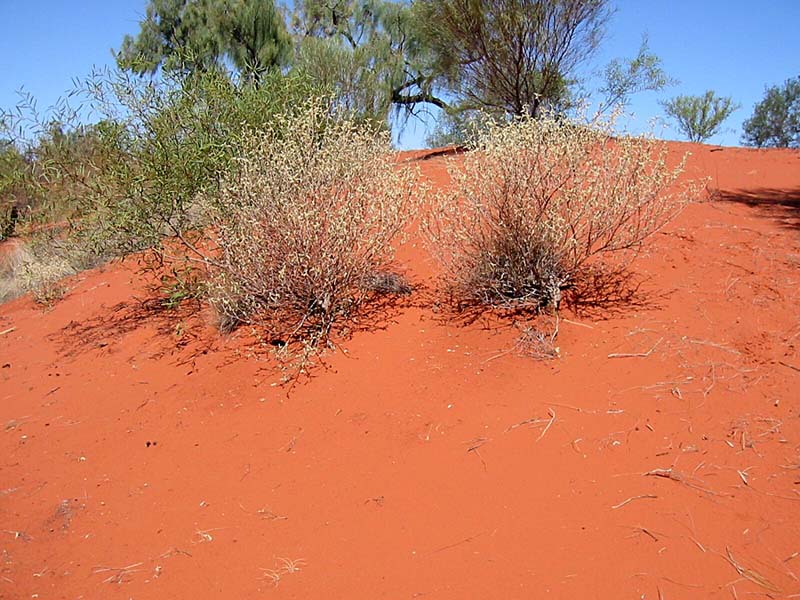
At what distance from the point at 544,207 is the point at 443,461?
7.07ft

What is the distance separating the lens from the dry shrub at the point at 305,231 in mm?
5145

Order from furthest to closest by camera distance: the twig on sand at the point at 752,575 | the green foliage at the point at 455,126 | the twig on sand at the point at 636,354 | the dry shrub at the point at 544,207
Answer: the green foliage at the point at 455,126 < the dry shrub at the point at 544,207 < the twig on sand at the point at 636,354 < the twig on sand at the point at 752,575

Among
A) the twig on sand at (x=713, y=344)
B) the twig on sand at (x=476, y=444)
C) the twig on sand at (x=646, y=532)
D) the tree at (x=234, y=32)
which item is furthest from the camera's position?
the tree at (x=234, y=32)

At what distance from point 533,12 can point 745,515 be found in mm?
10056

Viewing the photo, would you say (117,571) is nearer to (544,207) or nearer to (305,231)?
(305,231)

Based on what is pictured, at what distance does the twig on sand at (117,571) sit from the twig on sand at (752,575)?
2709 mm

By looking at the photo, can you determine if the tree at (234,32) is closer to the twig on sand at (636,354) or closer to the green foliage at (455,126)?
the green foliage at (455,126)

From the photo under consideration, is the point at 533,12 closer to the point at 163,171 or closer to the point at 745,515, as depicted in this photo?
the point at 163,171

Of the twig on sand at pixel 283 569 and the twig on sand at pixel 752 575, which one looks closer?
the twig on sand at pixel 752 575

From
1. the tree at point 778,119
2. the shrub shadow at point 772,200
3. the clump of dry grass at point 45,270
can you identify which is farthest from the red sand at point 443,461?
the tree at point 778,119

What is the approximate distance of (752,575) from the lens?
8.18ft

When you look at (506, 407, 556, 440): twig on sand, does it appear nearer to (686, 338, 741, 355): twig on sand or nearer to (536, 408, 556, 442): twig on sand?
(536, 408, 556, 442): twig on sand

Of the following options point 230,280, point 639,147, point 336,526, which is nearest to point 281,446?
point 336,526

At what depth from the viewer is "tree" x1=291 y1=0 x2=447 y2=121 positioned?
1424 centimetres
